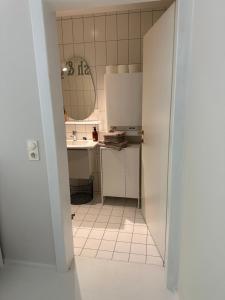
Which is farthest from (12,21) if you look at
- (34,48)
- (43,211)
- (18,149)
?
(43,211)

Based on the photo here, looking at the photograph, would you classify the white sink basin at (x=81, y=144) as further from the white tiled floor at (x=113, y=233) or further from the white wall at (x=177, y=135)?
the white wall at (x=177, y=135)

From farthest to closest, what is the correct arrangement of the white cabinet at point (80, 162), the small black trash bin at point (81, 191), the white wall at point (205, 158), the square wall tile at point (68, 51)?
the small black trash bin at point (81, 191)
the square wall tile at point (68, 51)
the white cabinet at point (80, 162)
the white wall at point (205, 158)

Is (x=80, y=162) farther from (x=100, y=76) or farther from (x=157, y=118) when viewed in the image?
(x=157, y=118)

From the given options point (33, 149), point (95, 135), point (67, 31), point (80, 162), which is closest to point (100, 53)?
point (67, 31)

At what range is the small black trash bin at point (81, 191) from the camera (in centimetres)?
303

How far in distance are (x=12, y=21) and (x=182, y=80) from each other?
1.08 m

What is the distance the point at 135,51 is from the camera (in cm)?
273

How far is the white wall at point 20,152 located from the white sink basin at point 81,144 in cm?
108

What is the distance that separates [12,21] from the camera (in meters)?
1.38

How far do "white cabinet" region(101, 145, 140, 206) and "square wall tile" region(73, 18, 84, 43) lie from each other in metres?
1.40

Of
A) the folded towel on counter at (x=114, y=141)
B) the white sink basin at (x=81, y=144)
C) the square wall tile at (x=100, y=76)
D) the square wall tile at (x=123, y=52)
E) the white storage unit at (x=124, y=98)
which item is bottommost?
the white sink basin at (x=81, y=144)

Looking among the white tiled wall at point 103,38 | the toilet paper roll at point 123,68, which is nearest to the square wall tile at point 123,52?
the white tiled wall at point 103,38

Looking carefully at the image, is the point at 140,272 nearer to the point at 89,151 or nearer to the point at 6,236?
the point at 6,236

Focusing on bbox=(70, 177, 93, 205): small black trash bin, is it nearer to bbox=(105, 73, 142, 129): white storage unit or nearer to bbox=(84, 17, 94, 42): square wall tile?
bbox=(105, 73, 142, 129): white storage unit
